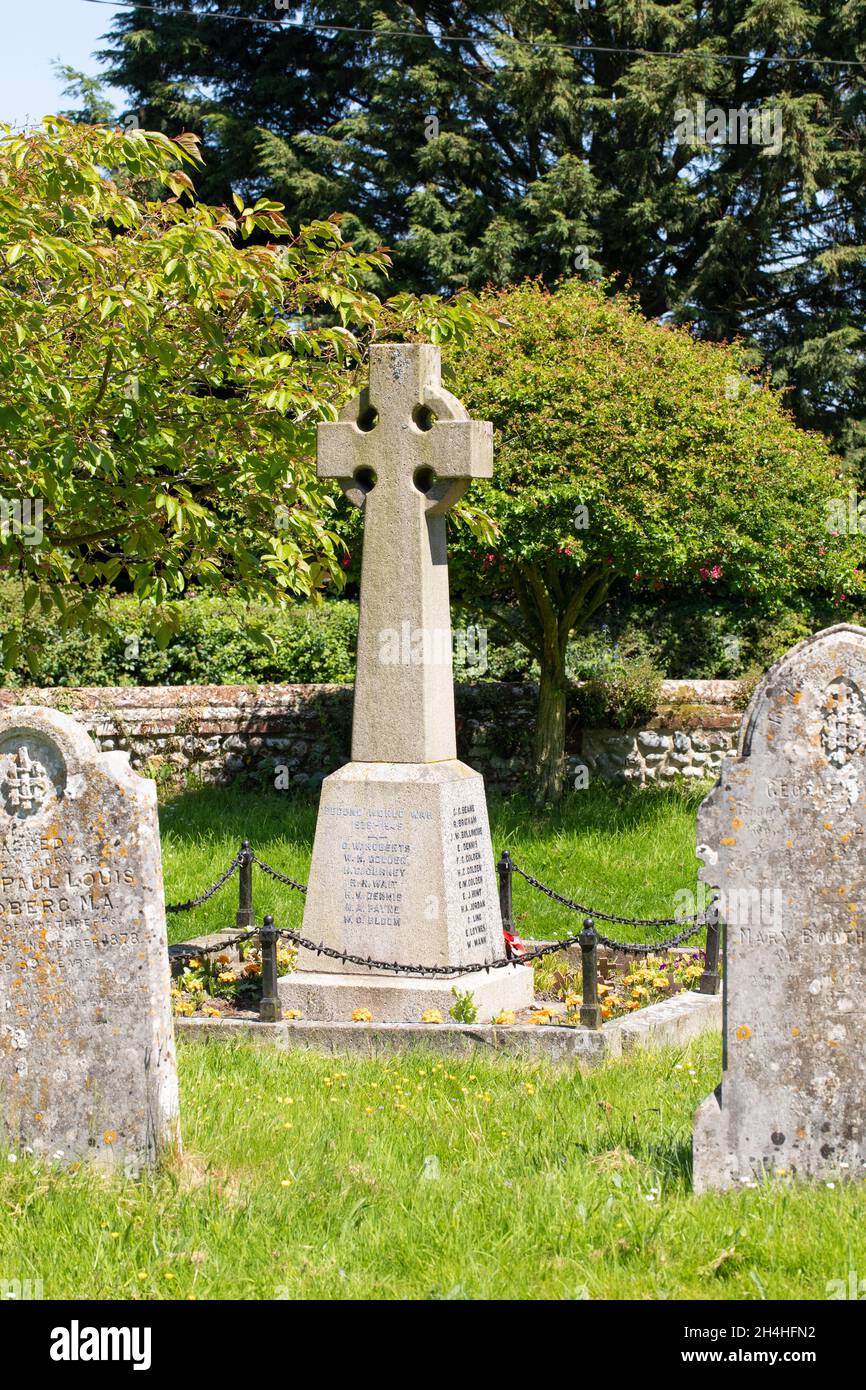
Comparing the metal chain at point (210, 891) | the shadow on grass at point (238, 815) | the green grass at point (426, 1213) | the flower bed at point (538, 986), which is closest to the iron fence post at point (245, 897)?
the metal chain at point (210, 891)

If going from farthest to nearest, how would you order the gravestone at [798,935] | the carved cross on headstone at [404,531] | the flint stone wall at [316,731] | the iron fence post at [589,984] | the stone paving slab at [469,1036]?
the flint stone wall at [316,731] < the carved cross on headstone at [404,531] < the iron fence post at [589,984] < the stone paving slab at [469,1036] < the gravestone at [798,935]

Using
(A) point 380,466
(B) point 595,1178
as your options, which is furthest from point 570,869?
(B) point 595,1178

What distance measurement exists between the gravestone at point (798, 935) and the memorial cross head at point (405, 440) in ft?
12.3

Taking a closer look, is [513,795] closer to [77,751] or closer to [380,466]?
[380,466]

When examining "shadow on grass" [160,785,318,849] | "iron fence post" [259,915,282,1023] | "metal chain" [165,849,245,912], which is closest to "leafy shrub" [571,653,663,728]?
"shadow on grass" [160,785,318,849]

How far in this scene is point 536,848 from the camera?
42.2 ft

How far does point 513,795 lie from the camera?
48.5ft

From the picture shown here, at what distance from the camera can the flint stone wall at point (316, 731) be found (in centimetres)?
1534

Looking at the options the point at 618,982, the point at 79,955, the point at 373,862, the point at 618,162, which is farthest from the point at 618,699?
the point at 79,955

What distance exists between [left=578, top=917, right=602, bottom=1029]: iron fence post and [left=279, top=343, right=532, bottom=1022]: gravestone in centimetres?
80

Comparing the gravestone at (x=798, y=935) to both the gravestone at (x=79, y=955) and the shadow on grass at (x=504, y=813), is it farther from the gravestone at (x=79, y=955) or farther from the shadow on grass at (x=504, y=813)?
the shadow on grass at (x=504, y=813)

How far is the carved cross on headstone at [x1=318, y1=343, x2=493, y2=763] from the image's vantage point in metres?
8.36

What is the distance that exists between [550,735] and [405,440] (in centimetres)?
658

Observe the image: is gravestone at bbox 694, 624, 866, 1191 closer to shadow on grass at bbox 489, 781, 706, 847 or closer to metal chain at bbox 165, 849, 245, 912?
metal chain at bbox 165, 849, 245, 912
